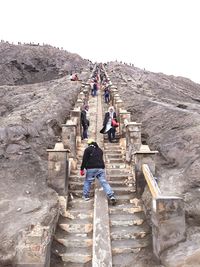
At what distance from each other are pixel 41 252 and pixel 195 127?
7.87 m

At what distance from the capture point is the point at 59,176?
9.67m

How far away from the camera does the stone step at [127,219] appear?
8789 mm

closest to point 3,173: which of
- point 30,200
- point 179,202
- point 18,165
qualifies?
point 18,165

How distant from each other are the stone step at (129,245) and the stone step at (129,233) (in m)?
0.09

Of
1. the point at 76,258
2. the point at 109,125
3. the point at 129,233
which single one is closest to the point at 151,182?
the point at 129,233

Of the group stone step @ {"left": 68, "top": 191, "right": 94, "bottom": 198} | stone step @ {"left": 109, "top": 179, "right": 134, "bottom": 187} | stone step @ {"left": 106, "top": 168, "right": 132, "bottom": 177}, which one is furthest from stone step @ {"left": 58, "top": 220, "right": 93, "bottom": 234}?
stone step @ {"left": 106, "top": 168, "right": 132, "bottom": 177}

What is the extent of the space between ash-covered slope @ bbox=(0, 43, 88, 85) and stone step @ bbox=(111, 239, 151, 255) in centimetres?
5034

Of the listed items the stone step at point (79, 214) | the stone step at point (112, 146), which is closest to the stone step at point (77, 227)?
the stone step at point (79, 214)

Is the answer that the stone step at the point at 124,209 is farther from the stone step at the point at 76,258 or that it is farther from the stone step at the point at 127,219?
the stone step at the point at 76,258

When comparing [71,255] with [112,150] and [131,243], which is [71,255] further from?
[112,150]

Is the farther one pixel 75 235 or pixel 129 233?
pixel 75 235

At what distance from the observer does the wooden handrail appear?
7.98 meters

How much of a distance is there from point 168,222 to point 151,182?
1.43 meters

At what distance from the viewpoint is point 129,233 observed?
8344mm
